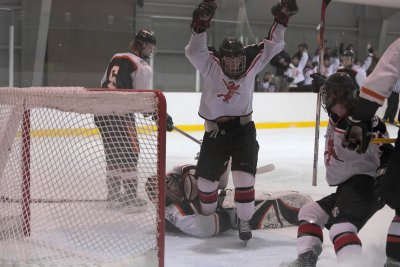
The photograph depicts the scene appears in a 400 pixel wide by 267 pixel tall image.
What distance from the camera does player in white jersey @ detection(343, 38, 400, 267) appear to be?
2072 millimetres

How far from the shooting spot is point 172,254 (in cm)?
286

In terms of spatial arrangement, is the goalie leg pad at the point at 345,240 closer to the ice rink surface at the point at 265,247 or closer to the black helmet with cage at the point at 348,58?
the ice rink surface at the point at 265,247

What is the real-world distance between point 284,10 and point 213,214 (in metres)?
1.03

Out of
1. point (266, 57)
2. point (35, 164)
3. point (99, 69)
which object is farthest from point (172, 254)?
point (99, 69)

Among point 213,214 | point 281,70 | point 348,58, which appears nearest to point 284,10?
point 213,214

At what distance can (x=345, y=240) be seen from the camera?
2279 millimetres

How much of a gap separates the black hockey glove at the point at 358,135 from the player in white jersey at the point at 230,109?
3.31 feet

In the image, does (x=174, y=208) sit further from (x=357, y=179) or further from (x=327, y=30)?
(x=327, y=30)

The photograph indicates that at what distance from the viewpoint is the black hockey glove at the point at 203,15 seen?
2.95 m

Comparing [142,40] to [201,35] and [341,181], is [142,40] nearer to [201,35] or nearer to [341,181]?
[201,35]

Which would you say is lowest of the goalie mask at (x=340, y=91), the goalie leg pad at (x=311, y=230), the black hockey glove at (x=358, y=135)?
the goalie leg pad at (x=311, y=230)

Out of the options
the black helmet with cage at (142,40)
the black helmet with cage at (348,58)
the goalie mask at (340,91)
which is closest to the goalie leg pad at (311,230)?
the goalie mask at (340,91)

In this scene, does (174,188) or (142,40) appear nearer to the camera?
(174,188)

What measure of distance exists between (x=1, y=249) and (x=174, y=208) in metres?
0.97
